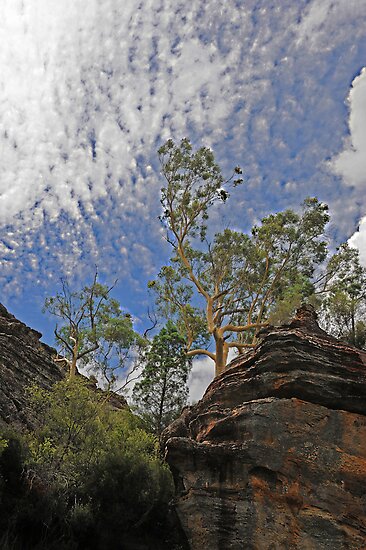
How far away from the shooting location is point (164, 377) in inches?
1335

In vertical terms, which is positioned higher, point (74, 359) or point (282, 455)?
point (74, 359)

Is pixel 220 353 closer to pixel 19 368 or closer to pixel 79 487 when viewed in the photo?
pixel 19 368

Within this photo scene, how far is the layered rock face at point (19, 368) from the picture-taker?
20.1 meters

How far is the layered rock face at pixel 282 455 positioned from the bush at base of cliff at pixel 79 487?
7.93 feet

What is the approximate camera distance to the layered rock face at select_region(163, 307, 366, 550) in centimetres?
1048

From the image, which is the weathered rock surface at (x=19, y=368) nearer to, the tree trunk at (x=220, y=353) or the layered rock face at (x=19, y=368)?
the layered rock face at (x=19, y=368)

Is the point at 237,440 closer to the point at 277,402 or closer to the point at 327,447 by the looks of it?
the point at 277,402

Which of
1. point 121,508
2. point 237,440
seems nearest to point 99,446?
point 121,508

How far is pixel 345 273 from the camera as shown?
103ft

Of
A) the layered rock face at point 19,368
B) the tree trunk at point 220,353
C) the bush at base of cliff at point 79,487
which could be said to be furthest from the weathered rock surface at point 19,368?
the tree trunk at point 220,353

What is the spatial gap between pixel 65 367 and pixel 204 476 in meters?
23.5

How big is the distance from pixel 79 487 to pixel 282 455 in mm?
7290

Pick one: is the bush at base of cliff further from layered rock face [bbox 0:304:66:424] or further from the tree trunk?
the tree trunk

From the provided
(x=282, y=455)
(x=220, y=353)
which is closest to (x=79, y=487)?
(x=282, y=455)
